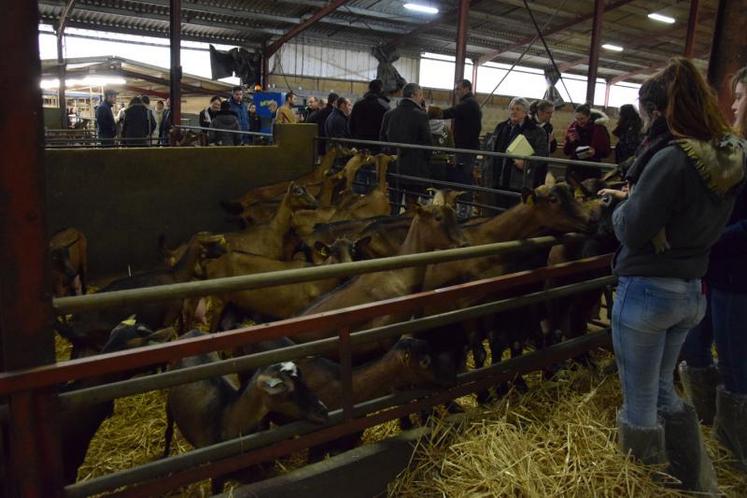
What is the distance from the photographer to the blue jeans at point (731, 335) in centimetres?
321

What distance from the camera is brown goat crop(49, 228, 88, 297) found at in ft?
17.6

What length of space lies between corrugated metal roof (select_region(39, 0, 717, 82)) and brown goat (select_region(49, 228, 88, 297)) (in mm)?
13668

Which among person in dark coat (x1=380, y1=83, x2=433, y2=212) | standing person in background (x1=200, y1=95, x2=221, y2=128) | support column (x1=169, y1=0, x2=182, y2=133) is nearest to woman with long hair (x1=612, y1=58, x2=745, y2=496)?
person in dark coat (x1=380, y1=83, x2=433, y2=212)

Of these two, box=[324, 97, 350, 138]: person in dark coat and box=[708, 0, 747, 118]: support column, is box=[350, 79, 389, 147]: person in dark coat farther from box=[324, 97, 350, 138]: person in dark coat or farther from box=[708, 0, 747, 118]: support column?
box=[708, 0, 747, 118]: support column

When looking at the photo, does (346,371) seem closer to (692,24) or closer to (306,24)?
(692,24)

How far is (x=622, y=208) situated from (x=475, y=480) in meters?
1.48

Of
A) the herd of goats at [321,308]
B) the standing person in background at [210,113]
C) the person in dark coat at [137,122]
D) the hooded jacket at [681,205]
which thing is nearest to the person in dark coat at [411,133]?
the herd of goats at [321,308]

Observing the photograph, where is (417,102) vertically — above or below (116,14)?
below

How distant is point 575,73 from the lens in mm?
35500

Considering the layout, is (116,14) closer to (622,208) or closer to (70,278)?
(70,278)

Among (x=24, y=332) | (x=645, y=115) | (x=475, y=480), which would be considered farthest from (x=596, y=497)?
(x=24, y=332)

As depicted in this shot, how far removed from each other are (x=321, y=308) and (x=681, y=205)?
2416 millimetres

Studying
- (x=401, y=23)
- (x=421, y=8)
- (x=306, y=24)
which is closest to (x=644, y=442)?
(x=306, y=24)

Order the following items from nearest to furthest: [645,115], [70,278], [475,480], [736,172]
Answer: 1. [736,172]
2. [645,115]
3. [475,480]
4. [70,278]
